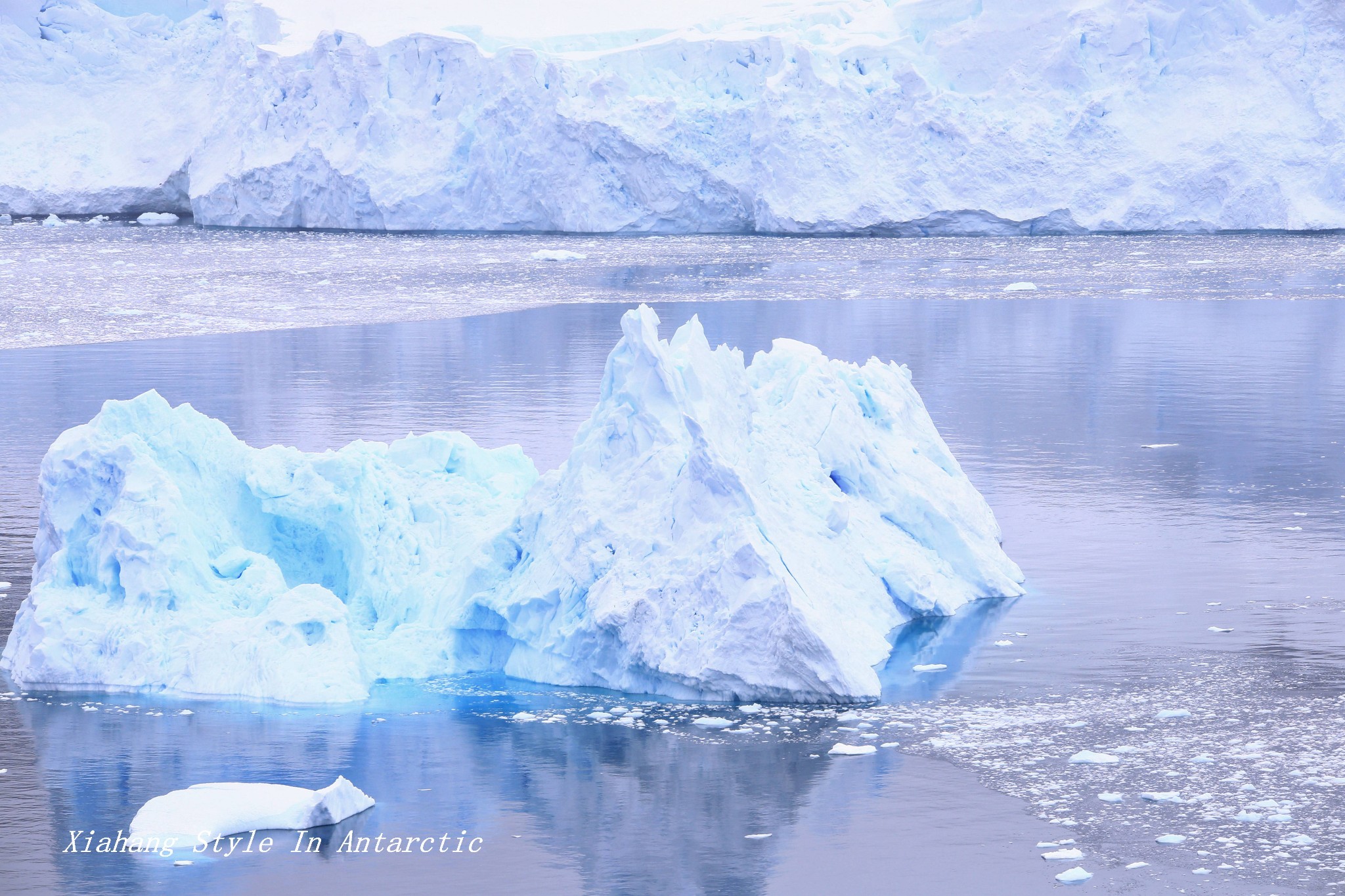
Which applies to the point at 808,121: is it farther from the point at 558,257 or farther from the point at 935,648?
the point at 935,648

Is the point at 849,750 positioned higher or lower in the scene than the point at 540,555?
lower

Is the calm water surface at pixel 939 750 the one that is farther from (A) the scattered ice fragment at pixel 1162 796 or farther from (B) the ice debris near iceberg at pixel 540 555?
(B) the ice debris near iceberg at pixel 540 555

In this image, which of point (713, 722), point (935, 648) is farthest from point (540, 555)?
point (935, 648)

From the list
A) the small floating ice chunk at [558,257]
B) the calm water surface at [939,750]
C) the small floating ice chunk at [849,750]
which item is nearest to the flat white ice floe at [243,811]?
the calm water surface at [939,750]

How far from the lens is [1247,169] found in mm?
30625

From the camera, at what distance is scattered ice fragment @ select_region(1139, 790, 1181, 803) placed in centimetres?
572

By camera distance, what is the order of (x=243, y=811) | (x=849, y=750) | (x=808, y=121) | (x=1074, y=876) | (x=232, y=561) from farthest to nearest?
(x=808, y=121)
(x=232, y=561)
(x=849, y=750)
(x=243, y=811)
(x=1074, y=876)

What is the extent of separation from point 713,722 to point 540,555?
4.66 ft

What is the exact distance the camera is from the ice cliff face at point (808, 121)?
31.2 m

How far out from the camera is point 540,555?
7.71 meters

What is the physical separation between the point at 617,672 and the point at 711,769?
119 cm

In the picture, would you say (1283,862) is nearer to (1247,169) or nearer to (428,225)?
(1247,169)

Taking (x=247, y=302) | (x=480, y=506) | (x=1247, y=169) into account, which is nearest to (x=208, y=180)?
(x=247, y=302)

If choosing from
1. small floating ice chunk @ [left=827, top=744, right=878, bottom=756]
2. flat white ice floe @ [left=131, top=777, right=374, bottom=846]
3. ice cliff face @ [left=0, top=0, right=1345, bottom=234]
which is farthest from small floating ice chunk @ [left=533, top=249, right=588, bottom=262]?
flat white ice floe @ [left=131, top=777, right=374, bottom=846]
